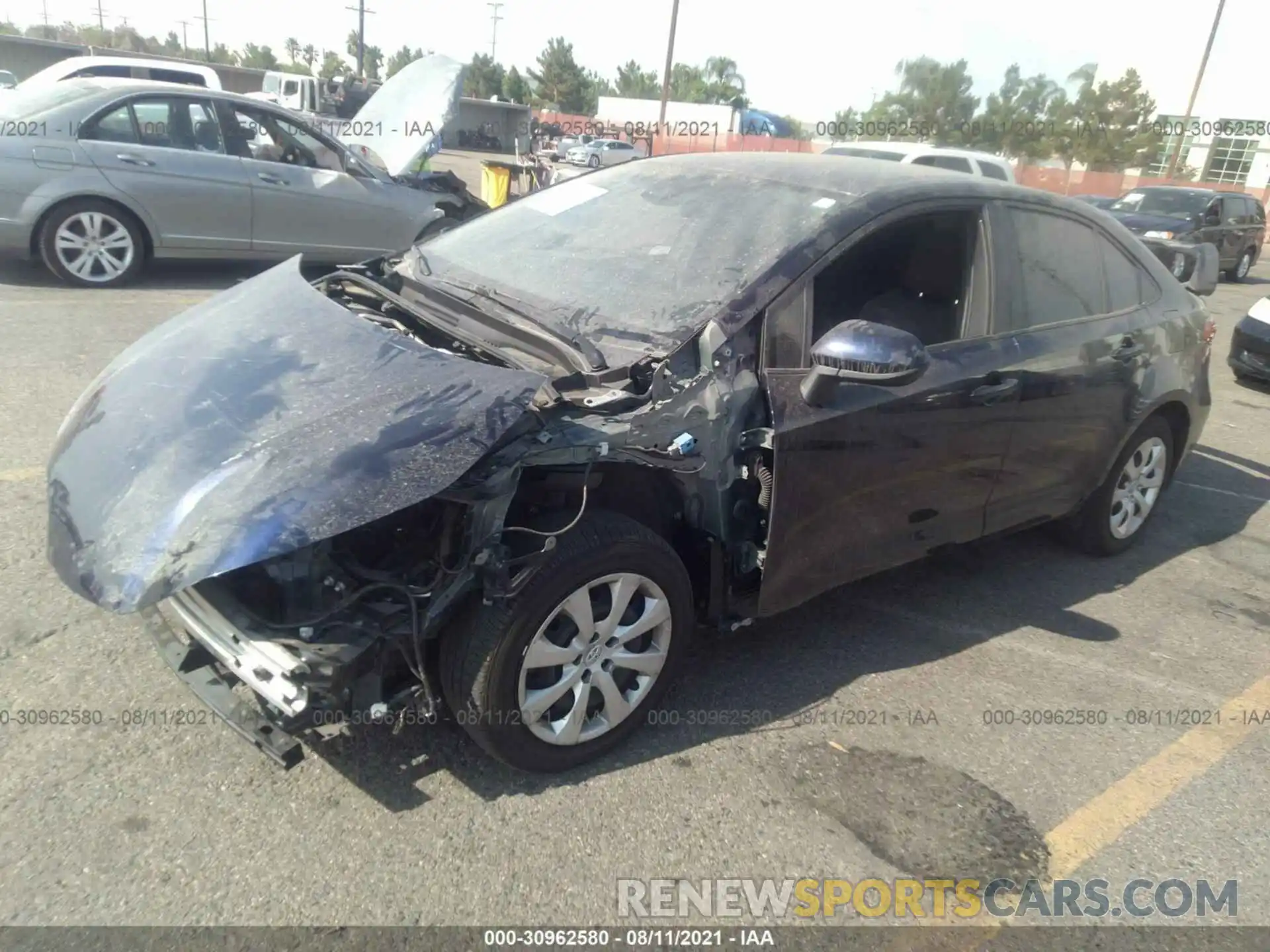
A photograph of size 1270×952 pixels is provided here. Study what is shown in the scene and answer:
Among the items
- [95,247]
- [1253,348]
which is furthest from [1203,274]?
[95,247]

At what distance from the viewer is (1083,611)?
13.5 feet

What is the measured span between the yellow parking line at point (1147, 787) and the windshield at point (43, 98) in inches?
334

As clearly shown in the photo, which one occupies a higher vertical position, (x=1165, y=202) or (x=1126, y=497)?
(x=1165, y=202)

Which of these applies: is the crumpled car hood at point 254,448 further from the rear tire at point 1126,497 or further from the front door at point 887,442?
the rear tire at point 1126,497

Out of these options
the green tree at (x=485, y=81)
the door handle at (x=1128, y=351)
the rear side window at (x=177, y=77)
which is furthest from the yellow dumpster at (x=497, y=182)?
the green tree at (x=485, y=81)

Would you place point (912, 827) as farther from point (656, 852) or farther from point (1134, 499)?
point (1134, 499)

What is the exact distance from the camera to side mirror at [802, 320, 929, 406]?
8.99ft

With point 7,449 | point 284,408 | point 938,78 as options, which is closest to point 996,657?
point 284,408

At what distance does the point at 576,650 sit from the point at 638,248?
4.91 ft

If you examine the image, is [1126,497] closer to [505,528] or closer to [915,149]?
[505,528]

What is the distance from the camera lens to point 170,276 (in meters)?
8.98

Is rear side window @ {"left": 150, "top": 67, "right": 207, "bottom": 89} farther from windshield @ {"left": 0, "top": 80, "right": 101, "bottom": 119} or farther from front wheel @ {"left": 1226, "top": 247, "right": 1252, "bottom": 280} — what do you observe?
front wheel @ {"left": 1226, "top": 247, "right": 1252, "bottom": 280}

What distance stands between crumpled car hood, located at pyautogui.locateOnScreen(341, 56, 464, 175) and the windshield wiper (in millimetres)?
6516

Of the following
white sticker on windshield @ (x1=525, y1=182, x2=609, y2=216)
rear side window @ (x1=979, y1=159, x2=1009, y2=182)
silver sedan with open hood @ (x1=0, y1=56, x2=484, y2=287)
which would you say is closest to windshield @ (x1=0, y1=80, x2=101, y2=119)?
silver sedan with open hood @ (x1=0, y1=56, x2=484, y2=287)
